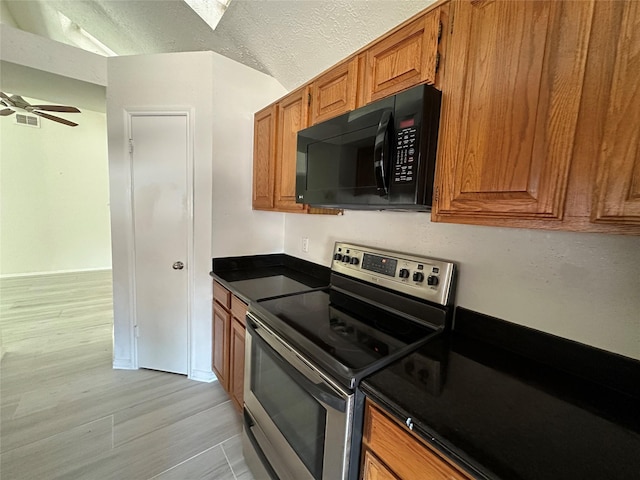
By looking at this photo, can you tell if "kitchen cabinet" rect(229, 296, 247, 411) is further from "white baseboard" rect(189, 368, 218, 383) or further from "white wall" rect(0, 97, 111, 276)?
"white wall" rect(0, 97, 111, 276)

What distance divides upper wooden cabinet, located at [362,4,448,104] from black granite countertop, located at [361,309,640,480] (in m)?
0.99

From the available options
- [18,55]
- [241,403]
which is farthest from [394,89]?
[18,55]

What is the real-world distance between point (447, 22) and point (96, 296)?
5.16 metres

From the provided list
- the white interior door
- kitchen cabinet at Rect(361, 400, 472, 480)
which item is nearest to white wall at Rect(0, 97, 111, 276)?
the white interior door

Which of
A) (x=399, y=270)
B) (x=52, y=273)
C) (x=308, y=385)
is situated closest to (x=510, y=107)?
(x=399, y=270)

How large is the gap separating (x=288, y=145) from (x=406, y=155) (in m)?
0.99

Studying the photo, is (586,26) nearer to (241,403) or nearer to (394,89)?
(394,89)

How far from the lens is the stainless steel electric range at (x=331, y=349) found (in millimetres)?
904

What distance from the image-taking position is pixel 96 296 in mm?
4098

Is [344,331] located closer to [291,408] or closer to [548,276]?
[291,408]

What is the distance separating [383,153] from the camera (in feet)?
3.28

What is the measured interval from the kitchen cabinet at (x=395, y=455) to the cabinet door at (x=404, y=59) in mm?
1105

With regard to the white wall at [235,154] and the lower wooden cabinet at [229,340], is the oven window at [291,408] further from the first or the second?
the white wall at [235,154]

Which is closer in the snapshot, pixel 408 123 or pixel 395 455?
pixel 395 455
